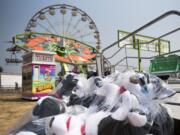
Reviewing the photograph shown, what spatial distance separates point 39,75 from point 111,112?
17.2ft

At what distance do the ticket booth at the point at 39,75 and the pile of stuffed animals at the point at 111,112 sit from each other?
4.76 m

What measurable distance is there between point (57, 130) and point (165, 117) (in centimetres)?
47

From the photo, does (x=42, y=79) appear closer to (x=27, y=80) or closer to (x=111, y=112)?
(x=27, y=80)

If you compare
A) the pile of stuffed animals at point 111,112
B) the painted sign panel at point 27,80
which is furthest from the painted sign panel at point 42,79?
the pile of stuffed animals at point 111,112

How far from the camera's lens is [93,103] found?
47.4 inches

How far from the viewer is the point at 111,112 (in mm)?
1022

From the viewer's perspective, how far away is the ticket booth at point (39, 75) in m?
6.01

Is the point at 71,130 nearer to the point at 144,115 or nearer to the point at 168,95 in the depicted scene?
the point at 144,115

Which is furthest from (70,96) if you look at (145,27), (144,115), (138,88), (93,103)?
(145,27)

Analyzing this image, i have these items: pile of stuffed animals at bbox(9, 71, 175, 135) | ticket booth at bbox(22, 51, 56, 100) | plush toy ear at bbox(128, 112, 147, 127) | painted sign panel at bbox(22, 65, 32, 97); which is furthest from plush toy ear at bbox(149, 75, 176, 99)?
painted sign panel at bbox(22, 65, 32, 97)

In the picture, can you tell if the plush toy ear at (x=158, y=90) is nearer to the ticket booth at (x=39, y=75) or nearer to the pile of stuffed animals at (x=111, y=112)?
the pile of stuffed animals at (x=111, y=112)

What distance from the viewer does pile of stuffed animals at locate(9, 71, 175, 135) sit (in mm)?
938

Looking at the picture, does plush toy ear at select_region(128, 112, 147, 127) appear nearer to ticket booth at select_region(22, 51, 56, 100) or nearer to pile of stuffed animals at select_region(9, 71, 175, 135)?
pile of stuffed animals at select_region(9, 71, 175, 135)

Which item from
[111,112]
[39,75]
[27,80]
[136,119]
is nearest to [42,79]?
[39,75]
